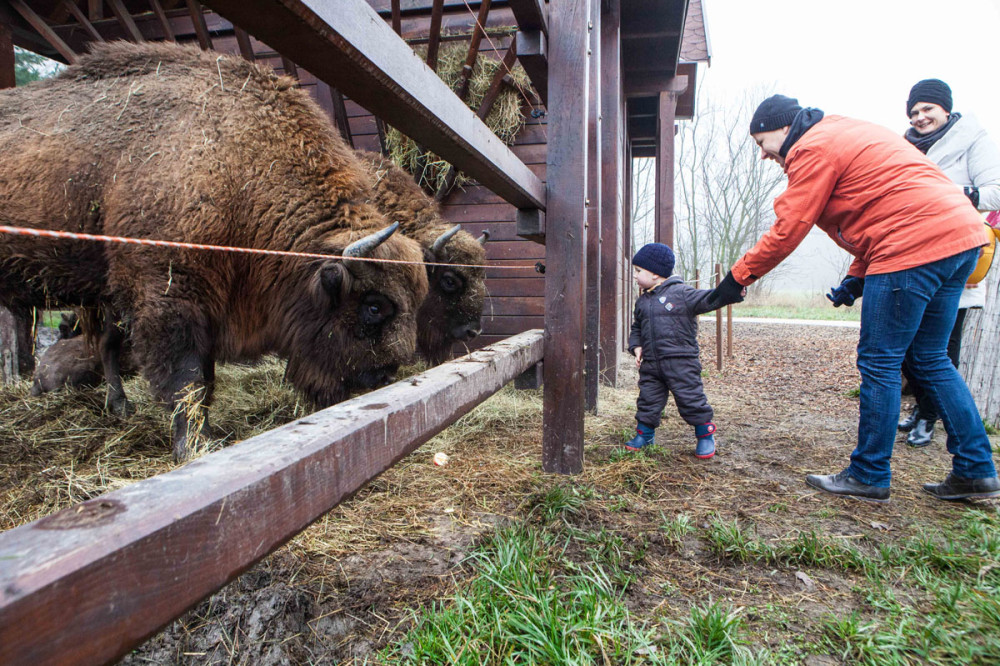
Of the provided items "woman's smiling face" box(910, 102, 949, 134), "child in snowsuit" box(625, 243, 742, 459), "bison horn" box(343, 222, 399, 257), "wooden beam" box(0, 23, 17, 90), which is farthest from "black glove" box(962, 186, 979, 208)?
"wooden beam" box(0, 23, 17, 90)

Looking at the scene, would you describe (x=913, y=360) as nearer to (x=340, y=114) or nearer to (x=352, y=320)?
(x=352, y=320)

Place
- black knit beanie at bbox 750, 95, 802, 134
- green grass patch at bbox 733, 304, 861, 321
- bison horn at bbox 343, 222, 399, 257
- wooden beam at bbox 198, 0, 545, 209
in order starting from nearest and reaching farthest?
1. wooden beam at bbox 198, 0, 545, 209
2. black knit beanie at bbox 750, 95, 802, 134
3. bison horn at bbox 343, 222, 399, 257
4. green grass patch at bbox 733, 304, 861, 321

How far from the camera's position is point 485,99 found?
6133 mm

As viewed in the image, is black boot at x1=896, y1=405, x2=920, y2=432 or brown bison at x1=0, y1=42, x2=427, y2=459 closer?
brown bison at x1=0, y1=42, x2=427, y2=459

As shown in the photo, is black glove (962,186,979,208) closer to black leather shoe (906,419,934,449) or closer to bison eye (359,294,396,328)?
black leather shoe (906,419,934,449)

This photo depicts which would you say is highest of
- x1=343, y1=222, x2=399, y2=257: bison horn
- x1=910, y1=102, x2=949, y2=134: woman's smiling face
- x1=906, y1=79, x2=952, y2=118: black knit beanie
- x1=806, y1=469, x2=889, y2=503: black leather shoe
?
x1=906, y1=79, x2=952, y2=118: black knit beanie

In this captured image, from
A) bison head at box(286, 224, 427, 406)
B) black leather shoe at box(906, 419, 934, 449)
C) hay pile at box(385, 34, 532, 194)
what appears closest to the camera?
bison head at box(286, 224, 427, 406)

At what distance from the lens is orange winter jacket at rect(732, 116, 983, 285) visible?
9.27 ft

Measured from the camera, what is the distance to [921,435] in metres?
4.36

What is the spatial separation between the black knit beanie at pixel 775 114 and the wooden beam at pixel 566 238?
97 cm

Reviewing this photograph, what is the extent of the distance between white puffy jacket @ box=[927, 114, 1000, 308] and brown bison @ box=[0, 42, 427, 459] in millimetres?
3846

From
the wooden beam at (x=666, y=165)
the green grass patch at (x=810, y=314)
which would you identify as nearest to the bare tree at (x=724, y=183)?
the green grass patch at (x=810, y=314)

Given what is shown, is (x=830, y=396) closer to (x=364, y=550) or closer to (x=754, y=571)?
(x=754, y=571)

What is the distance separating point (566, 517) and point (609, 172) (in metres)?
4.89
